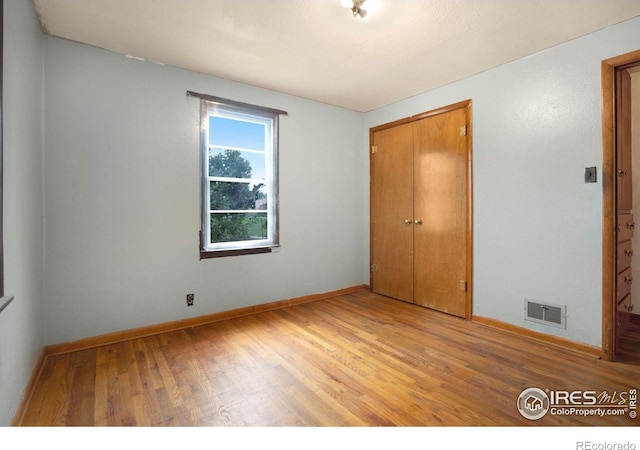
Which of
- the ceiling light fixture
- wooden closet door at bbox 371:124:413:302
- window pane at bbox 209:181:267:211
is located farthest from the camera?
wooden closet door at bbox 371:124:413:302

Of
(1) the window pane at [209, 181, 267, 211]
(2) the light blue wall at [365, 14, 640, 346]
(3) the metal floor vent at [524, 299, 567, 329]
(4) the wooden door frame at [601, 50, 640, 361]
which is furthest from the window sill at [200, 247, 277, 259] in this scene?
(4) the wooden door frame at [601, 50, 640, 361]

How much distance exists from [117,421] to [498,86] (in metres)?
3.85

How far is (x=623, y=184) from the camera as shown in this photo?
248 centimetres

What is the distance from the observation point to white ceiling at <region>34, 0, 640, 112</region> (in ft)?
6.61

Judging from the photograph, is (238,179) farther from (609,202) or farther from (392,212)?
(609,202)

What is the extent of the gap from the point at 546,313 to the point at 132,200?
3.71 meters

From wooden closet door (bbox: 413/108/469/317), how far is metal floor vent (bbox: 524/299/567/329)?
1.88 ft

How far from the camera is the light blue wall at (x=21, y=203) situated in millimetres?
1502

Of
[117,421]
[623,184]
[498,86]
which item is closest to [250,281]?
[117,421]

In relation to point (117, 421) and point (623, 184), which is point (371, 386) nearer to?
point (117, 421)

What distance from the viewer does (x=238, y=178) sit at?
329 centimetres

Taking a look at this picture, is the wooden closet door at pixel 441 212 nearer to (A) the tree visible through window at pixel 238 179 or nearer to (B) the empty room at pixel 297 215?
(B) the empty room at pixel 297 215

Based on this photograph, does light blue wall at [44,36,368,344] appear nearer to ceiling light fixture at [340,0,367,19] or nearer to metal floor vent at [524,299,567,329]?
ceiling light fixture at [340,0,367,19]

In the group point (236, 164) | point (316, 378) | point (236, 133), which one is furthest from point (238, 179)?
point (316, 378)
